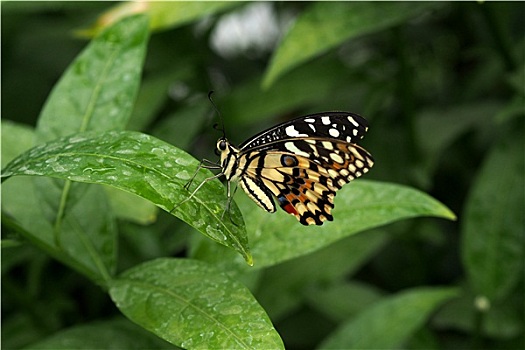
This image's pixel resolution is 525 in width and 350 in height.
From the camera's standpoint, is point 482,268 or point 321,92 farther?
point 321,92

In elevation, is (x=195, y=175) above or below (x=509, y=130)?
above

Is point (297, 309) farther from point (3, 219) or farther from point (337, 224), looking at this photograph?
point (3, 219)

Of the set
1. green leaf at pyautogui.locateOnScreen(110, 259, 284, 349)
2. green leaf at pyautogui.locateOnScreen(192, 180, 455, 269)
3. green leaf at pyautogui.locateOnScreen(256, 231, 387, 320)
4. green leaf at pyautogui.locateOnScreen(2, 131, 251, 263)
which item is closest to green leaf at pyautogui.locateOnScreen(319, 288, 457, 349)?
green leaf at pyautogui.locateOnScreen(256, 231, 387, 320)

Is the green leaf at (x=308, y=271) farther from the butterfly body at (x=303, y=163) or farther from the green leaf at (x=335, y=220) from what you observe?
the butterfly body at (x=303, y=163)

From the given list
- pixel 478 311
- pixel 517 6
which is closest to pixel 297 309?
pixel 478 311

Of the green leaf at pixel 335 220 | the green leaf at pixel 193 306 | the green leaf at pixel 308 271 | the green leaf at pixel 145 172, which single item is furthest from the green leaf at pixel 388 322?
the green leaf at pixel 145 172

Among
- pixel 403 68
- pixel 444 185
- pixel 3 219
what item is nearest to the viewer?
pixel 3 219

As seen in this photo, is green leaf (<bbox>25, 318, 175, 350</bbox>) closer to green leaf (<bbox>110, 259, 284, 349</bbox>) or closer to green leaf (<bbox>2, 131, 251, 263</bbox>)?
green leaf (<bbox>110, 259, 284, 349</bbox>)
